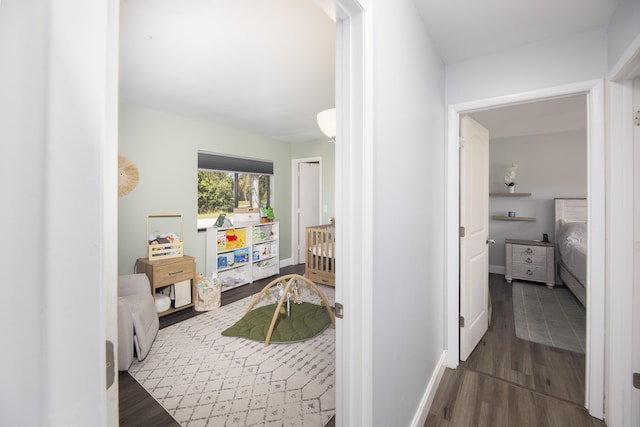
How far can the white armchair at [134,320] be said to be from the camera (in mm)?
2162

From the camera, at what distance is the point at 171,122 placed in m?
3.63

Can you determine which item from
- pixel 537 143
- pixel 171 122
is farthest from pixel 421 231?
pixel 537 143

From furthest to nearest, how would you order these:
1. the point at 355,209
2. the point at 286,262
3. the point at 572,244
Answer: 1. the point at 286,262
2. the point at 572,244
3. the point at 355,209

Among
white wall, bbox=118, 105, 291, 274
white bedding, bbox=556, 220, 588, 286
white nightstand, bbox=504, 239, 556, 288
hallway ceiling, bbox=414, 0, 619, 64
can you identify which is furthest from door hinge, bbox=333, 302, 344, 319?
white nightstand, bbox=504, 239, 556, 288

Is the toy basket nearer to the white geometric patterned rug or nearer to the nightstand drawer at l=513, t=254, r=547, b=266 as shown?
the white geometric patterned rug

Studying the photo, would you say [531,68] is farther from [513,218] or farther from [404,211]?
[513,218]

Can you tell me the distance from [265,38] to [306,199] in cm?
394

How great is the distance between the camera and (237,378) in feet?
6.93

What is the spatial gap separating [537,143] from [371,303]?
534cm

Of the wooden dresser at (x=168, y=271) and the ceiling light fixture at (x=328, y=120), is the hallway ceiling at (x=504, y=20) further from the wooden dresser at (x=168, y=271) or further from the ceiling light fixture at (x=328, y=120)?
the wooden dresser at (x=168, y=271)

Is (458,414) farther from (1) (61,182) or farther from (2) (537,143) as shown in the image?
(2) (537,143)

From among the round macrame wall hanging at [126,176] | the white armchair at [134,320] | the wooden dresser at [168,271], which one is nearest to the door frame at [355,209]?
the white armchair at [134,320]

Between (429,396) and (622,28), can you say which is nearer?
(622,28)

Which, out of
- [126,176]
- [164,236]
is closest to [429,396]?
[164,236]
